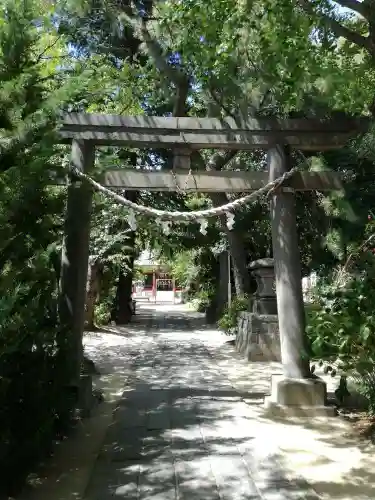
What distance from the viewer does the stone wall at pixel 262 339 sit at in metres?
10.4

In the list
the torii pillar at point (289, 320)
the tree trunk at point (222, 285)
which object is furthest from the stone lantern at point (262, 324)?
the tree trunk at point (222, 285)

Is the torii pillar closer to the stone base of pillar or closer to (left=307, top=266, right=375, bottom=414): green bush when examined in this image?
the stone base of pillar

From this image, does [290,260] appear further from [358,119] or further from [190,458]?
[190,458]

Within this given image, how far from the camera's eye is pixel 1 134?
12.5 feet

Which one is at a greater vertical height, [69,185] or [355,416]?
[69,185]

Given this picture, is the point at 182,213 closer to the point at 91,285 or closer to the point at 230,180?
the point at 230,180

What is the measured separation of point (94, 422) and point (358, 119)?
4.99m

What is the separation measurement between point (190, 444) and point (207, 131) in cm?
364

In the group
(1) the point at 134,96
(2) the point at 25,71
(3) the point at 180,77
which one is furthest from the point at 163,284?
Result: (2) the point at 25,71

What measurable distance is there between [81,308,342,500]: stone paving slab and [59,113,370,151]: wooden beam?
3.35m

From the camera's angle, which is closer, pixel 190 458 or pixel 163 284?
pixel 190 458

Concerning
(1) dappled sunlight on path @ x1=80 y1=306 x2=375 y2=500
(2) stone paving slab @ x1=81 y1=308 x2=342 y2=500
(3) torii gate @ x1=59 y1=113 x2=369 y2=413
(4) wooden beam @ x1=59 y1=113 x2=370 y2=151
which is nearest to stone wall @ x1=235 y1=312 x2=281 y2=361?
(2) stone paving slab @ x1=81 y1=308 x2=342 y2=500

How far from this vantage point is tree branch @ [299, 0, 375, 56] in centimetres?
501

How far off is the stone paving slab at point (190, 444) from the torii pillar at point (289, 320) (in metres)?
0.51
